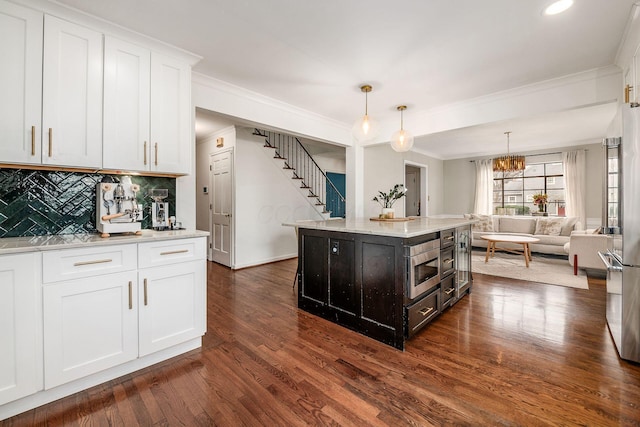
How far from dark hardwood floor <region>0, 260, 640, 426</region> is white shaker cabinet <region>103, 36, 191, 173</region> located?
1.59 m

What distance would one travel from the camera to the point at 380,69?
9.89ft

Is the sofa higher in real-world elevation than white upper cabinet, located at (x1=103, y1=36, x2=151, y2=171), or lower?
lower

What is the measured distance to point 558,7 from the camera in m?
2.08

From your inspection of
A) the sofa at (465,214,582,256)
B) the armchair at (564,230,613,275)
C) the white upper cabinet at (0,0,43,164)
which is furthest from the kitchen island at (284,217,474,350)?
the sofa at (465,214,582,256)

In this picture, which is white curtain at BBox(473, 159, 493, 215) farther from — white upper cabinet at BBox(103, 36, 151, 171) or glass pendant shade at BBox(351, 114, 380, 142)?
white upper cabinet at BBox(103, 36, 151, 171)

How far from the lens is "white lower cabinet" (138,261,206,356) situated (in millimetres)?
2018

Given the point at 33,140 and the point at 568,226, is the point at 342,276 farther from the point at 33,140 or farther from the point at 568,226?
the point at 568,226

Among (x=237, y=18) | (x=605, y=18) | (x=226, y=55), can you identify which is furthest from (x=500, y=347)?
(x=226, y=55)

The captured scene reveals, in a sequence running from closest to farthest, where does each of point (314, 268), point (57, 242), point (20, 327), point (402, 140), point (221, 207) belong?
point (20, 327) → point (57, 242) → point (314, 268) → point (402, 140) → point (221, 207)

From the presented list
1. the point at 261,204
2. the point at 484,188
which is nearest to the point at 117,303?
the point at 261,204

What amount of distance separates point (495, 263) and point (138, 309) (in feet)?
18.7

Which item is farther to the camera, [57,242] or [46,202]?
[46,202]

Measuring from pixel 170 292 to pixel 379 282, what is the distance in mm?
1642

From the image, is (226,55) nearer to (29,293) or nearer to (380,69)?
(380,69)
